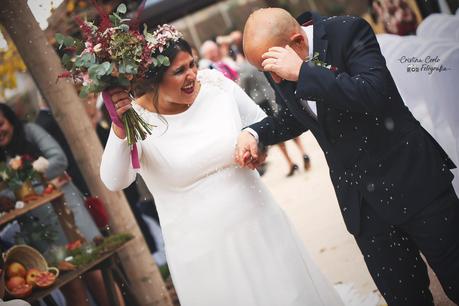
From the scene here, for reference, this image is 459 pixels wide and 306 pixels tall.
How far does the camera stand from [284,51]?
2.22 m

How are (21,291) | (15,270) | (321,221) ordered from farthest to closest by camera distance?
1. (321,221)
2. (15,270)
3. (21,291)

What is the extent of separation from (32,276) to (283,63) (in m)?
2.65

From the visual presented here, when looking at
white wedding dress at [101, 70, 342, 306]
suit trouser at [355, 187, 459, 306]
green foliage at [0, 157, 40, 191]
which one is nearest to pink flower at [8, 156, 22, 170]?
green foliage at [0, 157, 40, 191]

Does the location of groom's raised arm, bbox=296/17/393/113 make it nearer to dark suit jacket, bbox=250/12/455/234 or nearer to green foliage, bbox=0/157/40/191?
dark suit jacket, bbox=250/12/455/234

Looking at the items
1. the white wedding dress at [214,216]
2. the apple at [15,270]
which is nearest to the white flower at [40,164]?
the apple at [15,270]

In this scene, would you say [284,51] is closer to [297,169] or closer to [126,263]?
[126,263]

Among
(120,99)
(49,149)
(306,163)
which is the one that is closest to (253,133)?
(120,99)

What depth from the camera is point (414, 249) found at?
2570 mm

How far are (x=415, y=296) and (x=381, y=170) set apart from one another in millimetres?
683

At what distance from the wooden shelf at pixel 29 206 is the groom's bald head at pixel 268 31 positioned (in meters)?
2.64

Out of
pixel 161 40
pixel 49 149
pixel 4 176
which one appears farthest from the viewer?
pixel 49 149

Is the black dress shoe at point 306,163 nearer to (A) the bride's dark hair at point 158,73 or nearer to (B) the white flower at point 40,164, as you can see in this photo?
(B) the white flower at point 40,164

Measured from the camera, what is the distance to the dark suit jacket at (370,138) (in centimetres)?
224

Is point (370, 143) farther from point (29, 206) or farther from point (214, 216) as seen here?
point (29, 206)
